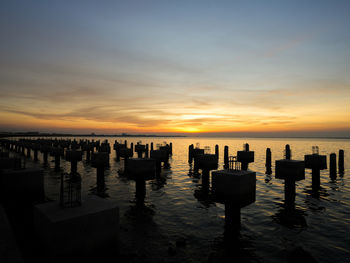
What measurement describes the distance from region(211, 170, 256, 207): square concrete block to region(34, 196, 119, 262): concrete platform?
5.39 metres

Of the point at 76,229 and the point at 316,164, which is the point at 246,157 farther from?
the point at 76,229

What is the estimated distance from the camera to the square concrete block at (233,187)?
1047 cm

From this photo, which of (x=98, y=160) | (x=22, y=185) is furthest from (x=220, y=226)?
(x=98, y=160)

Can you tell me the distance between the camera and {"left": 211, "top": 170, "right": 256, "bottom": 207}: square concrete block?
34.3ft

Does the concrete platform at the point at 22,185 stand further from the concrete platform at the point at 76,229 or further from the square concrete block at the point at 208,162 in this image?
the square concrete block at the point at 208,162

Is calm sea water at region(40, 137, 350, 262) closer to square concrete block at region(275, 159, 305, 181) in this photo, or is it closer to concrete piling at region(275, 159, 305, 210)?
concrete piling at region(275, 159, 305, 210)

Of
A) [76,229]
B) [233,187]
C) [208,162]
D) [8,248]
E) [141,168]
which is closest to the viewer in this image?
[76,229]

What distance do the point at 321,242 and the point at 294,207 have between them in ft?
16.1

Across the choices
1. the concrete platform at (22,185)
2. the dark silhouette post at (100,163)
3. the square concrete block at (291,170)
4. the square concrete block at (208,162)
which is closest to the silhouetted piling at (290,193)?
the square concrete block at (291,170)

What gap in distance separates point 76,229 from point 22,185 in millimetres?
8107

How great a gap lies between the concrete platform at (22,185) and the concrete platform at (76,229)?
242 inches

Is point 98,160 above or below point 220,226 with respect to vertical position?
above

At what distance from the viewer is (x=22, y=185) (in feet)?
40.5

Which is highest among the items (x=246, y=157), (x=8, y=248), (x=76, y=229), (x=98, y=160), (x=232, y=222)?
(x=98, y=160)
